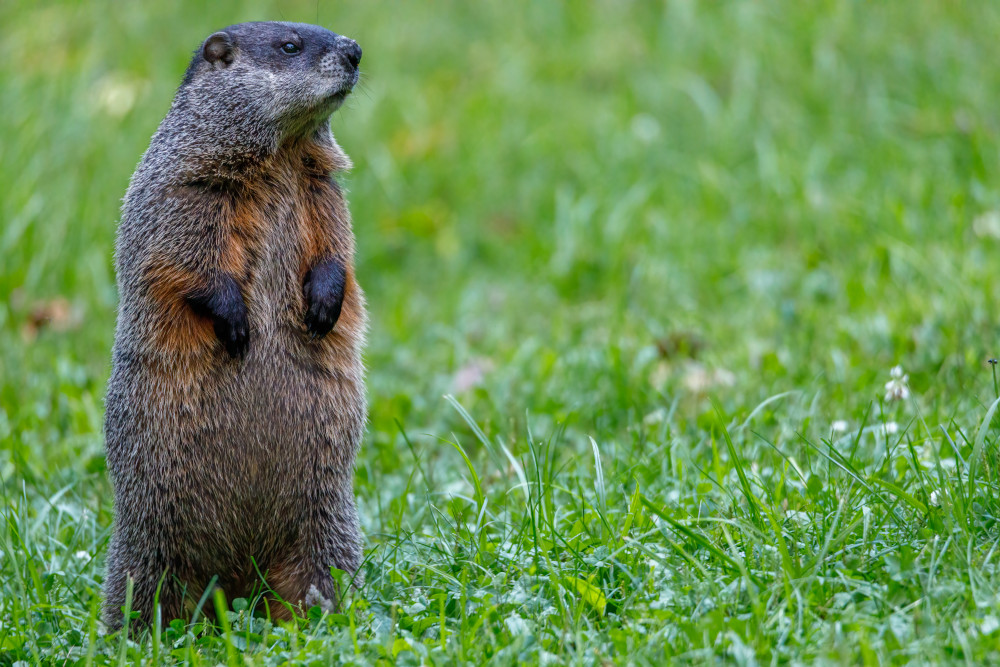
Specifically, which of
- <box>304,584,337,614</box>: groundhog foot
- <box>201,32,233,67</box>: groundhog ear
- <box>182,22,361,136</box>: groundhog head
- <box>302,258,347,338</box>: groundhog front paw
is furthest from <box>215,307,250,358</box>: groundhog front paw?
<box>201,32,233,67</box>: groundhog ear

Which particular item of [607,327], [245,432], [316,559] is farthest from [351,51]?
[607,327]

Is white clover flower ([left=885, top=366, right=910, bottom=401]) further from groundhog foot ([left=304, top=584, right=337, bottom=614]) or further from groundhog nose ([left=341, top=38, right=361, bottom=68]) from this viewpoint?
groundhog nose ([left=341, top=38, right=361, bottom=68])

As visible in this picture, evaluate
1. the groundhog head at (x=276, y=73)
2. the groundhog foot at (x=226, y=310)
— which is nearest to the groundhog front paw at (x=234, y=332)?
the groundhog foot at (x=226, y=310)

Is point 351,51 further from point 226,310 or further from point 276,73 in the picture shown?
point 226,310

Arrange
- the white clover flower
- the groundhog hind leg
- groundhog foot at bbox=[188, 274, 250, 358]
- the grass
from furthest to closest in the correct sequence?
the white clover flower < the groundhog hind leg < groundhog foot at bbox=[188, 274, 250, 358] < the grass

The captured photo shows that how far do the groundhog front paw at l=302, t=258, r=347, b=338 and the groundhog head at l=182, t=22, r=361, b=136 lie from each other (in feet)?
1.62

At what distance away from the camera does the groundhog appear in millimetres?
3438

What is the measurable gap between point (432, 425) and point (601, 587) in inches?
90.1

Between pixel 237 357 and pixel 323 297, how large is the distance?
1.08ft

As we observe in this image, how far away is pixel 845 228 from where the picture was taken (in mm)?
6828

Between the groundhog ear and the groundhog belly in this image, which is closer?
the groundhog belly

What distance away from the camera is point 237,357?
346 cm

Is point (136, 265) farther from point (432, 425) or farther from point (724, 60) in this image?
point (724, 60)

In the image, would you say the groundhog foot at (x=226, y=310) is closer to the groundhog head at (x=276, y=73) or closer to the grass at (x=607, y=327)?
the groundhog head at (x=276, y=73)
